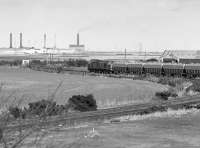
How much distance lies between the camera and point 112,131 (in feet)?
91.8

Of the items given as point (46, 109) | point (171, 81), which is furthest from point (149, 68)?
point (46, 109)

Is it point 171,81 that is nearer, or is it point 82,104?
point 82,104

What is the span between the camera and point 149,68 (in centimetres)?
11069

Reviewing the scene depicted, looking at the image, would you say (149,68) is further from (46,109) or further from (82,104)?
(46,109)

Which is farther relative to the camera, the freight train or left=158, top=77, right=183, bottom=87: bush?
the freight train

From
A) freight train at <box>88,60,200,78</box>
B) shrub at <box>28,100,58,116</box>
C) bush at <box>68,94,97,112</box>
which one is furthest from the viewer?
freight train at <box>88,60,200,78</box>

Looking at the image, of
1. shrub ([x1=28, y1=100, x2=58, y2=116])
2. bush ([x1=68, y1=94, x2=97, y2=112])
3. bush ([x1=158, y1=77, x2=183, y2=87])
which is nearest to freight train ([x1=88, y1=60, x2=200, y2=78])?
bush ([x1=158, y1=77, x2=183, y2=87])

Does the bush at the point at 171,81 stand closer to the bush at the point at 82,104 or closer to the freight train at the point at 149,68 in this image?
the freight train at the point at 149,68

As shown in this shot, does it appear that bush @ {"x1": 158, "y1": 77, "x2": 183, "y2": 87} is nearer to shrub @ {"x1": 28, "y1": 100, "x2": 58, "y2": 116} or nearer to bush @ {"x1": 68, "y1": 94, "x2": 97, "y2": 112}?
bush @ {"x1": 68, "y1": 94, "x2": 97, "y2": 112}

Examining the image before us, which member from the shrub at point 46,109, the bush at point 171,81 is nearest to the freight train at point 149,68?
the bush at point 171,81

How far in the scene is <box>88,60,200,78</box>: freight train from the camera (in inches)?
3843

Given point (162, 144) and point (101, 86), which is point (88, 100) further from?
point (101, 86)

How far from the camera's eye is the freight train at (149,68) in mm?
97600

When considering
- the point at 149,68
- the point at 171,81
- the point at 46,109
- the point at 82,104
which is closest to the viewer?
the point at 46,109
